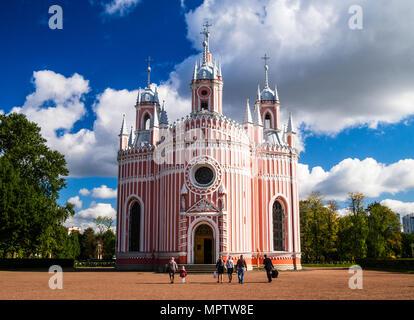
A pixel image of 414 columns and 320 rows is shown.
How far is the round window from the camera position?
43.5 meters

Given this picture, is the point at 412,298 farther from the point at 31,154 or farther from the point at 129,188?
the point at 31,154

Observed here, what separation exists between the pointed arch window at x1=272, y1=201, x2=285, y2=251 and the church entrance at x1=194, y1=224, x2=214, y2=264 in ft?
29.1

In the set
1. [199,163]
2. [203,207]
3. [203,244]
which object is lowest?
[203,244]

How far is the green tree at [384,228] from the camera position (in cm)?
6794

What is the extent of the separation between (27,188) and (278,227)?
27869 mm

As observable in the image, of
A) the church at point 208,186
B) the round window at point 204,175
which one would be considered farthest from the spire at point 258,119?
the round window at point 204,175

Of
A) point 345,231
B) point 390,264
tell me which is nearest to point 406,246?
point 345,231

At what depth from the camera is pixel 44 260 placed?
2051 inches

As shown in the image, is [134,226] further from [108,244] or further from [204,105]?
[108,244]

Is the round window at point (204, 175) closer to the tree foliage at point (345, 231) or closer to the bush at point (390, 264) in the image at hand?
the bush at point (390, 264)

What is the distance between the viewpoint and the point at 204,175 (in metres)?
43.7

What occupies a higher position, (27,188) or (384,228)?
(27,188)

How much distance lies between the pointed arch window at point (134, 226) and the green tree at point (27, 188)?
28.9 ft

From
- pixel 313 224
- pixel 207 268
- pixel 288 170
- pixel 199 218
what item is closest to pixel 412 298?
pixel 207 268
